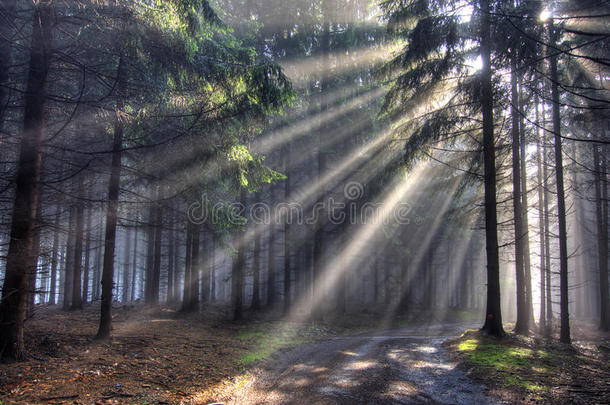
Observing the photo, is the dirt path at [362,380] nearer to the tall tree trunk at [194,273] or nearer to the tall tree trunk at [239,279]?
the tall tree trunk at [239,279]

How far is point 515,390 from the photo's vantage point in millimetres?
6297

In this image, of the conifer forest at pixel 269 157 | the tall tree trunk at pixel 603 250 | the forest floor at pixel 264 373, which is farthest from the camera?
the tall tree trunk at pixel 603 250

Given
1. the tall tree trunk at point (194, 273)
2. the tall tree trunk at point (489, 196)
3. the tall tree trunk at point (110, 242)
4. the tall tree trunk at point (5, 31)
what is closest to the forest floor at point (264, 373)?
the tall tree trunk at point (110, 242)

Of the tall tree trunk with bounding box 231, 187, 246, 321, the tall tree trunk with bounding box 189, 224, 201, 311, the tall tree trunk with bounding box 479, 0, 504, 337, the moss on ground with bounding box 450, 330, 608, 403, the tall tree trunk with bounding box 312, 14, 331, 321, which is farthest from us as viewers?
the tall tree trunk with bounding box 189, 224, 201, 311

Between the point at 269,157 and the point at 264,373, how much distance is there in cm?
1447

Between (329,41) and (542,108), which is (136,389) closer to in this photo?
(329,41)

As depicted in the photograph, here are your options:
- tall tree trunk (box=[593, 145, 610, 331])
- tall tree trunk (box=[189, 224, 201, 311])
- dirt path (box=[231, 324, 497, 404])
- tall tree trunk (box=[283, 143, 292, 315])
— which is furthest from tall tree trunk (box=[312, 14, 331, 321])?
tall tree trunk (box=[593, 145, 610, 331])

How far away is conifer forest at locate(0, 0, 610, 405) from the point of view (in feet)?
22.9

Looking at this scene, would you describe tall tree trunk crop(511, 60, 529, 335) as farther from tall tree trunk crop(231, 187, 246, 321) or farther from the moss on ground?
tall tree trunk crop(231, 187, 246, 321)

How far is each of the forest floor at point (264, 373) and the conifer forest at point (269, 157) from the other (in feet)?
0.20

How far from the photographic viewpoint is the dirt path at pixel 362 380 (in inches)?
239

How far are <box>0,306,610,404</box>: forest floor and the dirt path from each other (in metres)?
0.02

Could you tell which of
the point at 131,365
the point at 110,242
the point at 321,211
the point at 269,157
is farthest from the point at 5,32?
the point at 269,157

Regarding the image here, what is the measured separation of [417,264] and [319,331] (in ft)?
54.0
